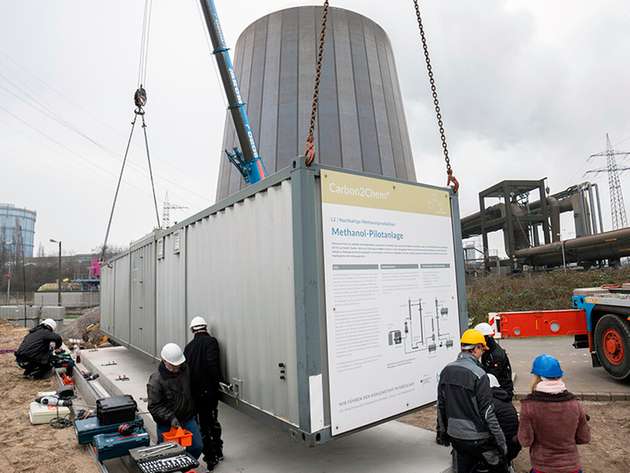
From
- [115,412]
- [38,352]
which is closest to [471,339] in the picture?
[115,412]

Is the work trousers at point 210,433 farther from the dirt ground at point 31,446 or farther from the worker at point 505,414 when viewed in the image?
the worker at point 505,414

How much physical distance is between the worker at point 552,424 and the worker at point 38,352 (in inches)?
435

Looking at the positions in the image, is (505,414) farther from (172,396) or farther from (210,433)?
(172,396)

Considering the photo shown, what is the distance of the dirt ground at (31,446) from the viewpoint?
5.34 m

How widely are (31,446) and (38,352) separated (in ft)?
16.8

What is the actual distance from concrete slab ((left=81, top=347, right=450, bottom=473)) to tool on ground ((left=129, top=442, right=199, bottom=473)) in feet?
3.25


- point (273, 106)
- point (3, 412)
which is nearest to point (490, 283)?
point (273, 106)

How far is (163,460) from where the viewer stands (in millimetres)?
3764

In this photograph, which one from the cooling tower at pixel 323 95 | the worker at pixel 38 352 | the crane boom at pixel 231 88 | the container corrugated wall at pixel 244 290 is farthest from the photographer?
the cooling tower at pixel 323 95

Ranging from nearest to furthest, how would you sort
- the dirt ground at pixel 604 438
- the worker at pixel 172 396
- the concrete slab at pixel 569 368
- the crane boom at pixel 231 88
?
the worker at pixel 172 396
the dirt ground at pixel 604 438
the concrete slab at pixel 569 368
the crane boom at pixel 231 88

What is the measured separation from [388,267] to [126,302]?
8461 millimetres

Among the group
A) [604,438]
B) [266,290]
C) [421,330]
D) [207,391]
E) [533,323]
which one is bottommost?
[604,438]

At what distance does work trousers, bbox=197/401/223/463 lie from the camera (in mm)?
4809

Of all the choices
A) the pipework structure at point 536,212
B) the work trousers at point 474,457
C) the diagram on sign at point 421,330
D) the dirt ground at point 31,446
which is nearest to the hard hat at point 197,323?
the dirt ground at point 31,446
